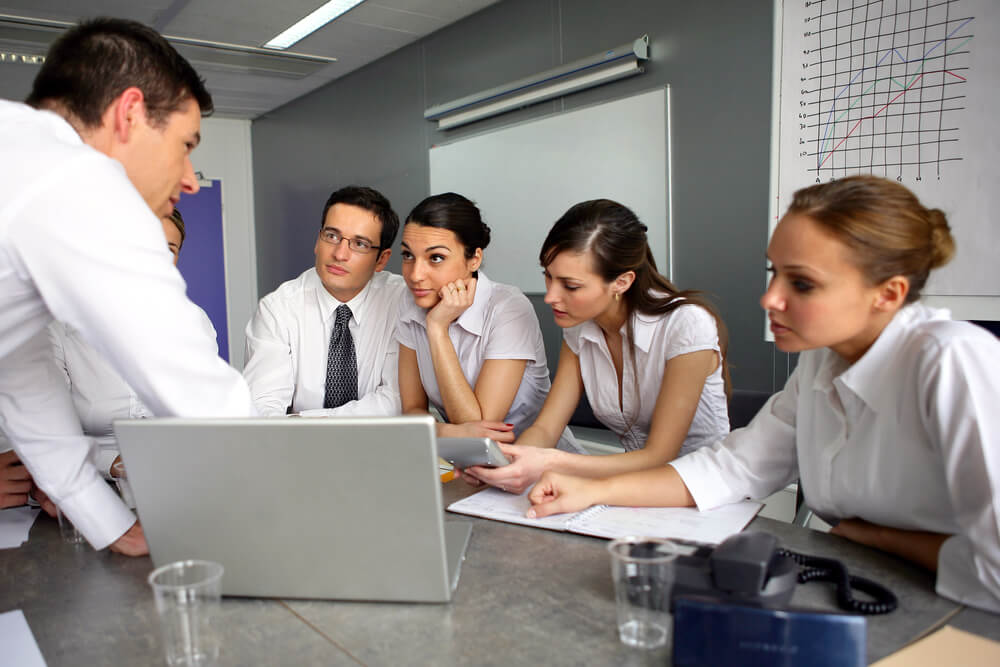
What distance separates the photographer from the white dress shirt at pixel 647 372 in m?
1.82

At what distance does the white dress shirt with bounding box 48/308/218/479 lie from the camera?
6.51ft

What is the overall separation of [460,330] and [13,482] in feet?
4.28

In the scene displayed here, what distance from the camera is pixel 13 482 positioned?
1.43 meters

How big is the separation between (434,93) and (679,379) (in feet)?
11.9

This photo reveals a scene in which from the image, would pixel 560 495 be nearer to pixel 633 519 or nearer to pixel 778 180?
pixel 633 519

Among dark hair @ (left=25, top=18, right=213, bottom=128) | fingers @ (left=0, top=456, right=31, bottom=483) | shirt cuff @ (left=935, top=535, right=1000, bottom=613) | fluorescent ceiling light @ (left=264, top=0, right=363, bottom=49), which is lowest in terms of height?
shirt cuff @ (left=935, top=535, right=1000, bottom=613)

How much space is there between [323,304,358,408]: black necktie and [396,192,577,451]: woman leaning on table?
8.7 inches

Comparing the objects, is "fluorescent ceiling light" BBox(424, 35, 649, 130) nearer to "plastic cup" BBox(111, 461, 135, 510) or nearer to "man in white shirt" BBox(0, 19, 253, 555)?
"man in white shirt" BBox(0, 19, 253, 555)

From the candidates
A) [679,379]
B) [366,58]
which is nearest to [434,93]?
[366,58]

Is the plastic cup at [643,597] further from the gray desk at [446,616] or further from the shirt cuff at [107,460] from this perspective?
the shirt cuff at [107,460]

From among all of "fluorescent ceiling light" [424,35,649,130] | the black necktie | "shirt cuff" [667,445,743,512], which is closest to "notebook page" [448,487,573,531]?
"shirt cuff" [667,445,743,512]

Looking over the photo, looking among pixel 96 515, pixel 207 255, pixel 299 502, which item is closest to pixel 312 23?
pixel 207 255

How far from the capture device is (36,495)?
57.4 inches

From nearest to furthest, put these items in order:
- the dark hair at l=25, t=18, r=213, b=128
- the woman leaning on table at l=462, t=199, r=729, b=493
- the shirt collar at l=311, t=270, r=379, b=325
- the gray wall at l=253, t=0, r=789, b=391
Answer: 1. the dark hair at l=25, t=18, r=213, b=128
2. the woman leaning on table at l=462, t=199, r=729, b=493
3. the shirt collar at l=311, t=270, r=379, b=325
4. the gray wall at l=253, t=0, r=789, b=391
